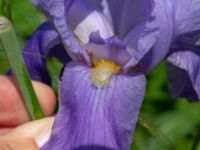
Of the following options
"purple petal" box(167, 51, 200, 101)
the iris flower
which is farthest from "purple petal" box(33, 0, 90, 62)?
"purple petal" box(167, 51, 200, 101)

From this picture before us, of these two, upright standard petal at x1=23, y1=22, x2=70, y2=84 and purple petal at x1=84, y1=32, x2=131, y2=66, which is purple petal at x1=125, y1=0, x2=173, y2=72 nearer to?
purple petal at x1=84, y1=32, x2=131, y2=66

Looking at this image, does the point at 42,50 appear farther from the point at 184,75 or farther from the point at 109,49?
the point at 184,75

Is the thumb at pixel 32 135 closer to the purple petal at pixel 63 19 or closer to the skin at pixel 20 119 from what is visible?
the skin at pixel 20 119

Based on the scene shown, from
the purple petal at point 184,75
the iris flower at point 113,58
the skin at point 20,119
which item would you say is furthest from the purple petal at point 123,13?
the skin at point 20,119

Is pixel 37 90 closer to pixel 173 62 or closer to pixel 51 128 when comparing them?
pixel 51 128

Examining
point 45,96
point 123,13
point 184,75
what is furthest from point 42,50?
point 184,75

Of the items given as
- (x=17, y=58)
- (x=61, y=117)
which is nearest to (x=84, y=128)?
(x=61, y=117)

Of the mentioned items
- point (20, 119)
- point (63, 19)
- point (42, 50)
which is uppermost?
point (63, 19)
